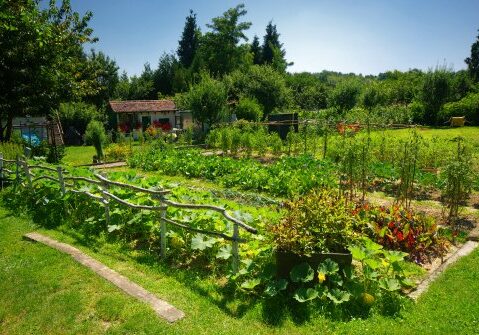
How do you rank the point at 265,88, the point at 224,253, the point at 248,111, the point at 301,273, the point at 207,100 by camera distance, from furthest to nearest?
the point at 265,88 → the point at 248,111 → the point at 207,100 → the point at 224,253 → the point at 301,273

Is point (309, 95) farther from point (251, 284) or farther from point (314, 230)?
point (251, 284)

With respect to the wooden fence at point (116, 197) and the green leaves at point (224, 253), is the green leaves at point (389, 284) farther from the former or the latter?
the green leaves at point (224, 253)

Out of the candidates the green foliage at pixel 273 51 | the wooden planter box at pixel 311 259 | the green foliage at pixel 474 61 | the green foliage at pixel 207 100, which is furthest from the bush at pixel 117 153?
the green foliage at pixel 474 61

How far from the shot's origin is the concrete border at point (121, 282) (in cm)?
384

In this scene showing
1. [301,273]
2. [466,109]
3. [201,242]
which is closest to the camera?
[301,273]

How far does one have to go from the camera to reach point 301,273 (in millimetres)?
4039

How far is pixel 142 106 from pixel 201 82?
9.23 metres

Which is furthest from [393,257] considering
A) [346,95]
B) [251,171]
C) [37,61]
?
[346,95]

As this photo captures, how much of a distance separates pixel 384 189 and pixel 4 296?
28.0ft

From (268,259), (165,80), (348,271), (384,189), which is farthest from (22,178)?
(165,80)

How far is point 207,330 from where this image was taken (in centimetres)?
360

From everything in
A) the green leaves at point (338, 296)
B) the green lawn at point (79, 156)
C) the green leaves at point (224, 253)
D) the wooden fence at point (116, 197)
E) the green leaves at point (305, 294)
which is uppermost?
the wooden fence at point (116, 197)

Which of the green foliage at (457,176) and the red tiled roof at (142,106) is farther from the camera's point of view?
the red tiled roof at (142,106)

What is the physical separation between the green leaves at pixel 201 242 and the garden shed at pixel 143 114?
24656 mm
